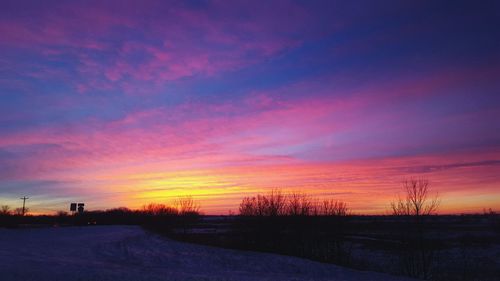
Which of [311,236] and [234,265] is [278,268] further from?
[311,236]

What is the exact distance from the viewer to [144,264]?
3184 centimetres

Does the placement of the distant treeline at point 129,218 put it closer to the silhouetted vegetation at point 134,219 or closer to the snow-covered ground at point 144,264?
the silhouetted vegetation at point 134,219

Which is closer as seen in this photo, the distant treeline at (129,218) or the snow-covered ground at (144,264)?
the snow-covered ground at (144,264)

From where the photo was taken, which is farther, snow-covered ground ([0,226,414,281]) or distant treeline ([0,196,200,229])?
distant treeline ([0,196,200,229])

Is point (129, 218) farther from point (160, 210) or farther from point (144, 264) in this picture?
point (144, 264)

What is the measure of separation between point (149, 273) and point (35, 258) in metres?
7.56

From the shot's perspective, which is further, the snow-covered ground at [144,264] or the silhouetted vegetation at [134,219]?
the silhouetted vegetation at [134,219]

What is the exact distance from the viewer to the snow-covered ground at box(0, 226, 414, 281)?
878 inches

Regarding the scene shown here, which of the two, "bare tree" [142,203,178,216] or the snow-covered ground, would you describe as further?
"bare tree" [142,203,178,216]

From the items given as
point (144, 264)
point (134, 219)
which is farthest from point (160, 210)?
point (144, 264)

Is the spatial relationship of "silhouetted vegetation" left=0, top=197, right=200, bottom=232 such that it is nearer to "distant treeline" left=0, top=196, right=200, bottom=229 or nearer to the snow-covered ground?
"distant treeline" left=0, top=196, right=200, bottom=229

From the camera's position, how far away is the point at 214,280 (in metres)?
23.0

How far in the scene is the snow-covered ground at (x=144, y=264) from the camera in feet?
73.2

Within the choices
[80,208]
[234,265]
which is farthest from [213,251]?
[80,208]
